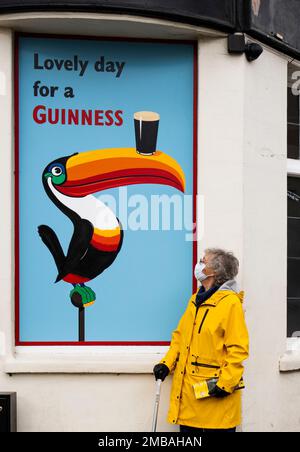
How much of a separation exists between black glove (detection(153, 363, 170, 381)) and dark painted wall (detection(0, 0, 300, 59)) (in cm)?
264

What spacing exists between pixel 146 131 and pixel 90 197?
2.30 ft

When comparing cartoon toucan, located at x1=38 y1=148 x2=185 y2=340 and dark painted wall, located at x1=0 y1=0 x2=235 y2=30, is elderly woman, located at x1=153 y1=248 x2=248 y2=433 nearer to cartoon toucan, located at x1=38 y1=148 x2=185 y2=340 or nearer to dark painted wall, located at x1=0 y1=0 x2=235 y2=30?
cartoon toucan, located at x1=38 y1=148 x2=185 y2=340

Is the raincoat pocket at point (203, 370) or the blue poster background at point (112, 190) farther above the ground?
the blue poster background at point (112, 190)

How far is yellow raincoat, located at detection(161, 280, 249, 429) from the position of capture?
18.3 feet

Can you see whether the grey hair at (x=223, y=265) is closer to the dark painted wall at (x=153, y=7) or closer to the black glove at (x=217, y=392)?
the black glove at (x=217, y=392)

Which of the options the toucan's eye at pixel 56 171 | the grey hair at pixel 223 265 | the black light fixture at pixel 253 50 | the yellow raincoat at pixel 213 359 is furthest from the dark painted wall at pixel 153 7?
the yellow raincoat at pixel 213 359

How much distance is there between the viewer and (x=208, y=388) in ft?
18.3

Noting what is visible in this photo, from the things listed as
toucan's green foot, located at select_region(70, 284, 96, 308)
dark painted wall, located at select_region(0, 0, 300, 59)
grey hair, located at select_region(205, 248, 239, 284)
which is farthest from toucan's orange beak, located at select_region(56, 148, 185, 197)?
dark painted wall, located at select_region(0, 0, 300, 59)

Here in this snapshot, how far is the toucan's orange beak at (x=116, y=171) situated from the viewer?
6.54 metres

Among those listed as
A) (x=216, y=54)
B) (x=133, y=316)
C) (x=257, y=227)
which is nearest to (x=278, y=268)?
(x=257, y=227)

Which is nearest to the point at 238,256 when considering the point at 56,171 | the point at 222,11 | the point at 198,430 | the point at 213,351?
the point at 213,351

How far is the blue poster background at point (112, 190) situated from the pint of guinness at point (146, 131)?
0.04 metres

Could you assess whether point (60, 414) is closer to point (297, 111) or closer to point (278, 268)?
point (278, 268)

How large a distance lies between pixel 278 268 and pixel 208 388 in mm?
1569
